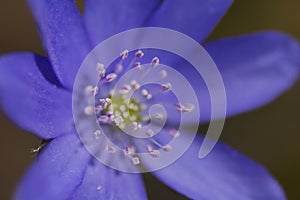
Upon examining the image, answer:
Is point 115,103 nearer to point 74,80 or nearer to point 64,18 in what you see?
point 74,80

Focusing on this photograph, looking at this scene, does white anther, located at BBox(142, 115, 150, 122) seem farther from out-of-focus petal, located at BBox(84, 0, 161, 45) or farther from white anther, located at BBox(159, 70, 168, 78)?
out-of-focus petal, located at BBox(84, 0, 161, 45)

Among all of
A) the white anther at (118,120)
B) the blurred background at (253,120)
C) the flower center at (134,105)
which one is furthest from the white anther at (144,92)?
the blurred background at (253,120)

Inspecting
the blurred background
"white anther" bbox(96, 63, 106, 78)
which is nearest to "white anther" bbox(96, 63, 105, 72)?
"white anther" bbox(96, 63, 106, 78)

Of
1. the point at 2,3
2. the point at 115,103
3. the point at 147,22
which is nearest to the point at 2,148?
the point at 2,3

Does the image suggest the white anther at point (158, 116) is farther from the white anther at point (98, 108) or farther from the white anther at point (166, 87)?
the white anther at point (98, 108)

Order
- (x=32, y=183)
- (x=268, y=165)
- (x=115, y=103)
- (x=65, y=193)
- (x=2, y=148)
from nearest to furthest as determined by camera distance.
→ (x=32, y=183)
(x=65, y=193)
(x=115, y=103)
(x=2, y=148)
(x=268, y=165)
